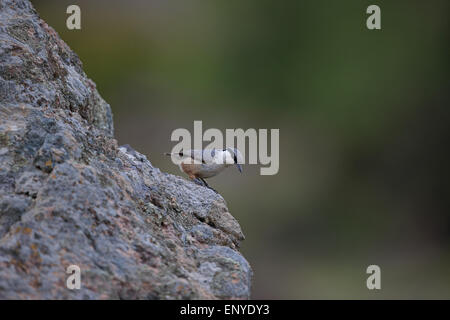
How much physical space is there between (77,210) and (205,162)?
3473 millimetres

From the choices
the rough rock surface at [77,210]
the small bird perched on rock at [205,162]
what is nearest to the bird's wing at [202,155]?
the small bird perched on rock at [205,162]

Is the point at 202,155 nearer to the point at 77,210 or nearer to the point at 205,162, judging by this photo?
the point at 205,162

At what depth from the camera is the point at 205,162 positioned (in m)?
7.12

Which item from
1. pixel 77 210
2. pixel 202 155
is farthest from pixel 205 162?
pixel 77 210

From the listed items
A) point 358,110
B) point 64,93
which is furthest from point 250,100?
point 64,93

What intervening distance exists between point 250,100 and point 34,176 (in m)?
16.7

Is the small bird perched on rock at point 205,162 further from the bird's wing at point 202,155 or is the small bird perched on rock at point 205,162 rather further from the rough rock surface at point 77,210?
the rough rock surface at point 77,210

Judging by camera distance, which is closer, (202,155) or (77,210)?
(77,210)

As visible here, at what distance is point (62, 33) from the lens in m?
19.2

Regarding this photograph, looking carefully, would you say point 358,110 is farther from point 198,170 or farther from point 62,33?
point 198,170

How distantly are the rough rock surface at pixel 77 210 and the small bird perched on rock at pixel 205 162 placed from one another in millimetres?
1857

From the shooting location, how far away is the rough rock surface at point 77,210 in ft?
11.6

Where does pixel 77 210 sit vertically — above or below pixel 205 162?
below

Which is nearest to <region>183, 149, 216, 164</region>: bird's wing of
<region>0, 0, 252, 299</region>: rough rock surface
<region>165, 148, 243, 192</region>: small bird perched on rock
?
<region>165, 148, 243, 192</region>: small bird perched on rock
